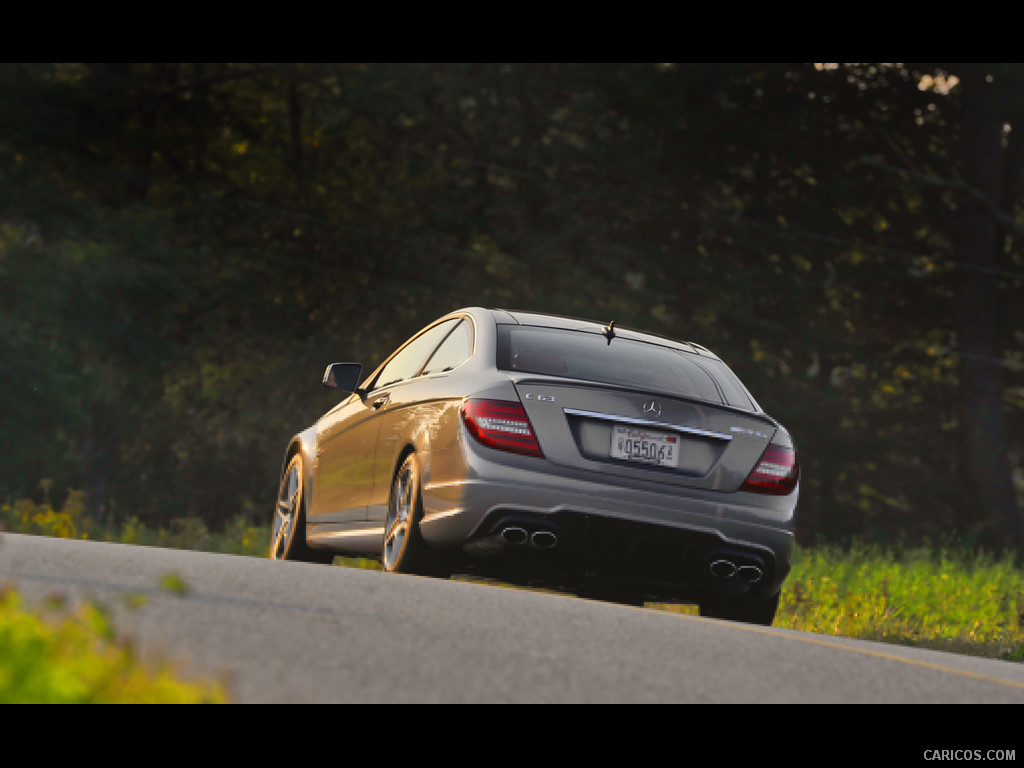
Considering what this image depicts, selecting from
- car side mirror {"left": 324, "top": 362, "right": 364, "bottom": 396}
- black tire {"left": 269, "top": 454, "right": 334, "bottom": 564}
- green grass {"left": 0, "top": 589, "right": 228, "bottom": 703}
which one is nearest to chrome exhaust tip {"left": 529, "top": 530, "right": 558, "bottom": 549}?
car side mirror {"left": 324, "top": 362, "right": 364, "bottom": 396}

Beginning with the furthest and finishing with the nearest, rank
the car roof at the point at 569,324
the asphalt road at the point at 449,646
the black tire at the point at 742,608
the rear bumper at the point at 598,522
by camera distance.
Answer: the car roof at the point at 569,324 → the black tire at the point at 742,608 → the rear bumper at the point at 598,522 → the asphalt road at the point at 449,646

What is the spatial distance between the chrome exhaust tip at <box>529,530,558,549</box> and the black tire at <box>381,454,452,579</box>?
586 millimetres

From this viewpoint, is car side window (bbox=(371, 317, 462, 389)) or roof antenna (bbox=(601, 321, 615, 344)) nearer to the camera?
roof antenna (bbox=(601, 321, 615, 344))

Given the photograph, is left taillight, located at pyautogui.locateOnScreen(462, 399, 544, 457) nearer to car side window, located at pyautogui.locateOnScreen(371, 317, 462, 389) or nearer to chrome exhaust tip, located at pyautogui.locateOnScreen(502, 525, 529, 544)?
chrome exhaust tip, located at pyautogui.locateOnScreen(502, 525, 529, 544)

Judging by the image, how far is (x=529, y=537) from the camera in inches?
313

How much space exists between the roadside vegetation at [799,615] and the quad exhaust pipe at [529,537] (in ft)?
8.19

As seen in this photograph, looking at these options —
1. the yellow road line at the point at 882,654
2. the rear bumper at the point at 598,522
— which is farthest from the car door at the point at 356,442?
the yellow road line at the point at 882,654

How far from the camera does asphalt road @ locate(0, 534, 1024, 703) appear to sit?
4.91 metres

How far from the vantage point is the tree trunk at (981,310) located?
2927 centimetres

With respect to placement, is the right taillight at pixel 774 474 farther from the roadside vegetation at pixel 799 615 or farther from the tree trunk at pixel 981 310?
the tree trunk at pixel 981 310

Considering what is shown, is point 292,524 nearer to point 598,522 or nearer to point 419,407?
point 419,407

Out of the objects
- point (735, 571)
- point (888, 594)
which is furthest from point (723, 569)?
point (888, 594)
